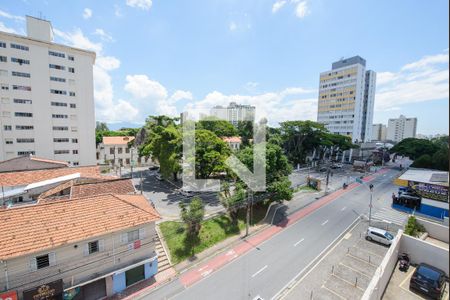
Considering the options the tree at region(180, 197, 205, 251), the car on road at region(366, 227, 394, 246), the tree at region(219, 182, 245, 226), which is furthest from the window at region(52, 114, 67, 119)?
the car on road at region(366, 227, 394, 246)

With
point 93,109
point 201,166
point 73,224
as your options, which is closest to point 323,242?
point 201,166

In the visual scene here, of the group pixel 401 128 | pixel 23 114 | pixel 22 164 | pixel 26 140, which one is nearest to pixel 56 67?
pixel 23 114

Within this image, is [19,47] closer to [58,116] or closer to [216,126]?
[58,116]

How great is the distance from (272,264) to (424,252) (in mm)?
9785

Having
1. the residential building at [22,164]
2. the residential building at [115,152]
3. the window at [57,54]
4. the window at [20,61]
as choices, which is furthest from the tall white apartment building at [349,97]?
the window at [20,61]

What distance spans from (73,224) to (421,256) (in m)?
22.1

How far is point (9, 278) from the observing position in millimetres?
10789

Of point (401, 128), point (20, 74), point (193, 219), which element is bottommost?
point (193, 219)

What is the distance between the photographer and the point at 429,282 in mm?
10367

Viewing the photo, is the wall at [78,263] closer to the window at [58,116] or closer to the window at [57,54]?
the window at [58,116]

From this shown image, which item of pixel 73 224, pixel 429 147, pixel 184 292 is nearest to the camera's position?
pixel 73 224

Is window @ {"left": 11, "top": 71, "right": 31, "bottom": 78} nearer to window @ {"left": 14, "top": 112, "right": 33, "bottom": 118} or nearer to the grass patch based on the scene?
window @ {"left": 14, "top": 112, "right": 33, "bottom": 118}

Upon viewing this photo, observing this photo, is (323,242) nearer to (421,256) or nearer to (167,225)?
(421,256)

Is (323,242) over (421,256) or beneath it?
beneath
